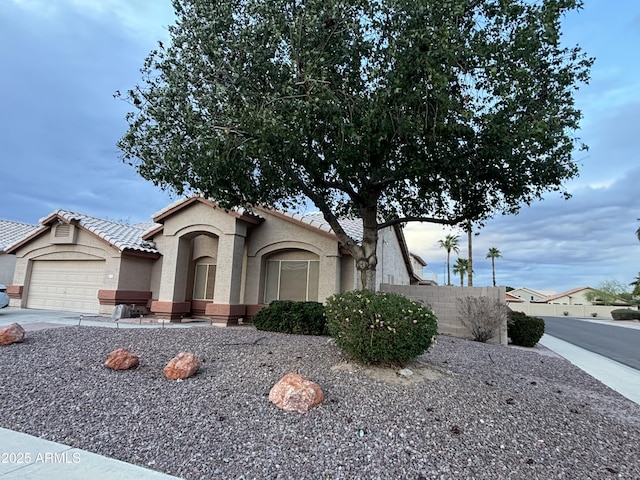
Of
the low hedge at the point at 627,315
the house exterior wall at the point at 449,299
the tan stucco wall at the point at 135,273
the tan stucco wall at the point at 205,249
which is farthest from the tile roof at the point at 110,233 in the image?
the low hedge at the point at 627,315

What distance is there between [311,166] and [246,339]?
15.4 feet

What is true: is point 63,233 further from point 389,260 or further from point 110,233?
point 389,260

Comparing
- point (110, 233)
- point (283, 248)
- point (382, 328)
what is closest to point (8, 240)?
point (110, 233)

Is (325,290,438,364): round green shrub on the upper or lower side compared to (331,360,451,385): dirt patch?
upper

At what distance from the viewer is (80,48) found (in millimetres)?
10703

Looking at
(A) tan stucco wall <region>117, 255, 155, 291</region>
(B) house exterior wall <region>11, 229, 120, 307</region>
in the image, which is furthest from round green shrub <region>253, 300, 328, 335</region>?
(B) house exterior wall <region>11, 229, 120, 307</region>

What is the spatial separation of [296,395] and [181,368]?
2279mm

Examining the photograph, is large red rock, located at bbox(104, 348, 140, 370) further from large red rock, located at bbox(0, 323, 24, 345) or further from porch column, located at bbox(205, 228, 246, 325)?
porch column, located at bbox(205, 228, 246, 325)

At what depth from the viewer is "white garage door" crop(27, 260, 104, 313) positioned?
59.4ft

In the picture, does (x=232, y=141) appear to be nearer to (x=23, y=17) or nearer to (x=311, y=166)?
(x=311, y=166)

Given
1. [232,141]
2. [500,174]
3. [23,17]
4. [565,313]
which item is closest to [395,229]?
[500,174]

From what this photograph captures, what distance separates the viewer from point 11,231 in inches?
1090

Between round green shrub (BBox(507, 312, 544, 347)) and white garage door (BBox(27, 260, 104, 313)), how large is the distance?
1752 centimetres

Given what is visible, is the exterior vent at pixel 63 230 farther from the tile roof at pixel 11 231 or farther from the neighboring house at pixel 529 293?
the neighboring house at pixel 529 293
